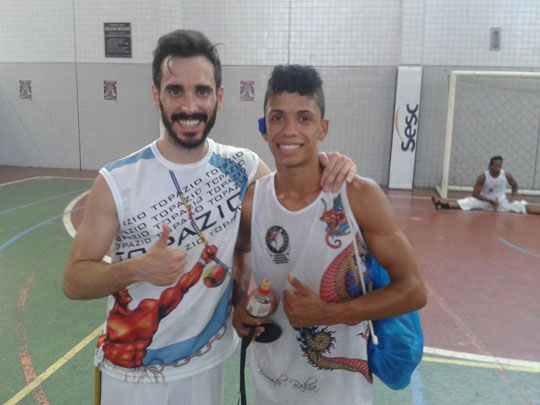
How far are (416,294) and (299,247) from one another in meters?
0.47

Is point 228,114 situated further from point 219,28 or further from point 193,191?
point 193,191

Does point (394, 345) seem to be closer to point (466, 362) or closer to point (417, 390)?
point (417, 390)

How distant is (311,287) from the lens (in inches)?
74.8

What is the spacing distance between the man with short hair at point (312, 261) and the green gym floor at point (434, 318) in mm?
1428

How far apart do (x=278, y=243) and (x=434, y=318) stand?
305 centimetres

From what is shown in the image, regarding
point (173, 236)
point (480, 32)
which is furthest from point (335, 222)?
point (480, 32)

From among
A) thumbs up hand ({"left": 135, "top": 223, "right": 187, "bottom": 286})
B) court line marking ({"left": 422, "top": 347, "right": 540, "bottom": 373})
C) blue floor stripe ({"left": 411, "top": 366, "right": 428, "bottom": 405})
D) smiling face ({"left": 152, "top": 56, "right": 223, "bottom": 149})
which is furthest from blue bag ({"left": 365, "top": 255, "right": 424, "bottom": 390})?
court line marking ({"left": 422, "top": 347, "right": 540, "bottom": 373})

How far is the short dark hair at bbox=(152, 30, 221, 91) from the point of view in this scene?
1867 mm

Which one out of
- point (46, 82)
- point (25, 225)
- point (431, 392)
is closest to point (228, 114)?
point (46, 82)

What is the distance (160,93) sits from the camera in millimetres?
1925

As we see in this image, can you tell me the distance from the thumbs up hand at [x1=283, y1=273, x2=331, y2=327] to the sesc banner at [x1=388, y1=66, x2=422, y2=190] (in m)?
9.71

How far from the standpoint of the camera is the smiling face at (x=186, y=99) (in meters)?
1.86

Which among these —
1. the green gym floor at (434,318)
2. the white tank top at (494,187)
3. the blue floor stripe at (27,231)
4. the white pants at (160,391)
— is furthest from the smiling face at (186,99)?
the white tank top at (494,187)

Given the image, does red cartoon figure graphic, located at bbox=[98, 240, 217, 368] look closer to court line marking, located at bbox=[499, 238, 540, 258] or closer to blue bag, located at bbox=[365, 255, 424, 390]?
blue bag, located at bbox=[365, 255, 424, 390]
